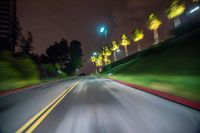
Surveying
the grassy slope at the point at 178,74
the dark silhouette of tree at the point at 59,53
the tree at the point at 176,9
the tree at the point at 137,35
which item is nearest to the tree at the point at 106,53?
the dark silhouette of tree at the point at 59,53

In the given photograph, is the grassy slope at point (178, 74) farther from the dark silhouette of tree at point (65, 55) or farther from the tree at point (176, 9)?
the dark silhouette of tree at point (65, 55)

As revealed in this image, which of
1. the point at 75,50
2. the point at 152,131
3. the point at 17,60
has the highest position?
the point at 75,50

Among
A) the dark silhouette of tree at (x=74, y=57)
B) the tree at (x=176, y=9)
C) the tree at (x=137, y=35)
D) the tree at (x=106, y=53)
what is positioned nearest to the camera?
the tree at (x=176, y=9)

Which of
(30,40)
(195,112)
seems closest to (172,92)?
(195,112)

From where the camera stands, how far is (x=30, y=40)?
93812 mm

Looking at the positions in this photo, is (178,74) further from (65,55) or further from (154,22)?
(65,55)

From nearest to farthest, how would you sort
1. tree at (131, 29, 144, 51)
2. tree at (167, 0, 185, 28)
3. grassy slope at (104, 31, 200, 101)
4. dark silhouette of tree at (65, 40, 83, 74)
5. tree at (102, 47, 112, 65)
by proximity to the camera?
grassy slope at (104, 31, 200, 101), tree at (167, 0, 185, 28), tree at (131, 29, 144, 51), tree at (102, 47, 112, 65), dark silhouette of tree at (65, 40, 83, 74)

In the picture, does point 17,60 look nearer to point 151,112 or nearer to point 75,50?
point 151,112

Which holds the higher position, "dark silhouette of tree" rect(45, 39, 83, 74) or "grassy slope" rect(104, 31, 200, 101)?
"dark silhouette of tree" rect(45, 39, 83, 74)

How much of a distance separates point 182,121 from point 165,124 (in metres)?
0.62

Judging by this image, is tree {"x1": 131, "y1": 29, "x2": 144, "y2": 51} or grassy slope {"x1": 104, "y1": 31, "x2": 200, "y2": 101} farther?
tree {"x1": 131, "y1": 29, "x2": 144, "y2": 51}

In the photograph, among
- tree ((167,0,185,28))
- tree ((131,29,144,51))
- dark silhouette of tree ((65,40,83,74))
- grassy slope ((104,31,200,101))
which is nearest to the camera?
grassy slope ((104,31,200,101))

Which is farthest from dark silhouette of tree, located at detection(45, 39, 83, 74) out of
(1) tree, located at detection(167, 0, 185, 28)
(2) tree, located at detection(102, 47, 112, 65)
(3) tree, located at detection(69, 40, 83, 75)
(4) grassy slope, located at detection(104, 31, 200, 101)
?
(4) grassy slope, located at detection(104, 31, 200, 101)

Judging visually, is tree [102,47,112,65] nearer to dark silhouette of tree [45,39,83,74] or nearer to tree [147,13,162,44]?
dark silhouette of tree [45,39,83,74]
